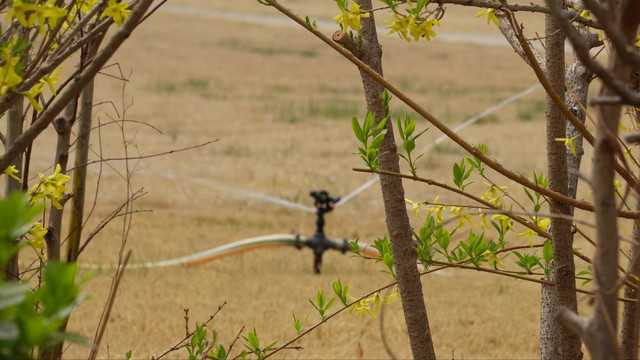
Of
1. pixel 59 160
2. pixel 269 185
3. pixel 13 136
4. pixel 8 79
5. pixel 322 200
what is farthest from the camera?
pixel 269 185

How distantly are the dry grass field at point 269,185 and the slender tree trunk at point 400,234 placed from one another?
1.74 ft

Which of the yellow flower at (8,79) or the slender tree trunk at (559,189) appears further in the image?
the slender tree trunk at (559,189)

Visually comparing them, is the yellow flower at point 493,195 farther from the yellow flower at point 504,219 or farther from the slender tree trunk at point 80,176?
the slender tree trunk at point 80,176

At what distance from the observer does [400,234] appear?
1764 mm

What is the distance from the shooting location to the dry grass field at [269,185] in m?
3.78

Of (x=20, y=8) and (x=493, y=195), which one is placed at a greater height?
(x=20, y=8)

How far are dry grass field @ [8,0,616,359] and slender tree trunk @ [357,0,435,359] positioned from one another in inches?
20.8

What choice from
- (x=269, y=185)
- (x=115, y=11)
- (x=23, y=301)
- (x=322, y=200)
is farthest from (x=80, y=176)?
(x=269, y=185)

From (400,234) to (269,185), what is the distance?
5692 mm

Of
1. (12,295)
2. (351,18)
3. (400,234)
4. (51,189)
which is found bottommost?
(400,234)

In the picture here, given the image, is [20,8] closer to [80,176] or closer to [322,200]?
[80,176]

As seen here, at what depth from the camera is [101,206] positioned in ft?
21.2

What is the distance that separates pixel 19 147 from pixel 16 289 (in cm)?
42

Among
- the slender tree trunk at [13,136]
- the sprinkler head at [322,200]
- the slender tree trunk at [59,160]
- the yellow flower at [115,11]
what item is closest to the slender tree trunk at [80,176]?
the slender tree trunk at [59,160]
